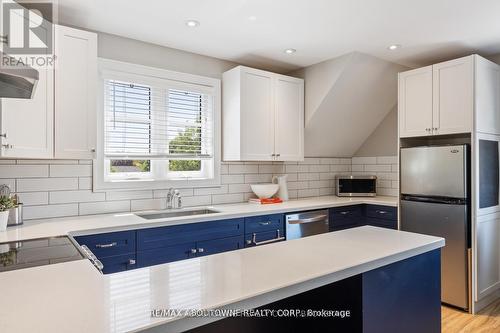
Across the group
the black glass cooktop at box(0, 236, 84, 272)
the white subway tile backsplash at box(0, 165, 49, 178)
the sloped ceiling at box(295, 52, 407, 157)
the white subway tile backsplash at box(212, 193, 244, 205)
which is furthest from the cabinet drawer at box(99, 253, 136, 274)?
the sloped ceiling at box(295, 52, 407, 157)

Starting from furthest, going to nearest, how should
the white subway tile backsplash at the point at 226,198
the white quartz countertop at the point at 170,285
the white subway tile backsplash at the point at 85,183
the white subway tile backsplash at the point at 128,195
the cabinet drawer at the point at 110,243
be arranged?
1. the white subway tile backsplash at the point at 226,198
2. the white subway tile backsplash at the point at 128,195
3. the white subway tile backsplash at the point at 85,183
4. the cabinet drawer at the point at 110,243
5. the white quartz countertop at the point at 170,285

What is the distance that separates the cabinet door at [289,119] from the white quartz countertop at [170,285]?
6.91 ft

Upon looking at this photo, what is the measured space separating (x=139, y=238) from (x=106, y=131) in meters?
1.03

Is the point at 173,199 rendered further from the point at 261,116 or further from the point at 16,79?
the point at 16,79

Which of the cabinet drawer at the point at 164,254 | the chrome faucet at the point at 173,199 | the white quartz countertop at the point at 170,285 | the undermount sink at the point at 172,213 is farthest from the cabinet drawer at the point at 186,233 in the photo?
the white quartz countertop at the point at 170,285

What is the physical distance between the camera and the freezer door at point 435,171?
2.87 metres

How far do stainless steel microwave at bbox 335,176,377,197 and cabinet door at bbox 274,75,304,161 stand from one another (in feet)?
2.58

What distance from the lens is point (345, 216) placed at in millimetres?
3564

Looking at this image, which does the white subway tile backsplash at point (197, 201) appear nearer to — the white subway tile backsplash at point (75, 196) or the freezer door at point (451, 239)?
the white subway tile backsplash at point (75, 196)

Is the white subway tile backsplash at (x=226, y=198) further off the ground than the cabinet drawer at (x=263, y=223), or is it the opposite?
the white subway tile backsplash at (x=226, y=198)

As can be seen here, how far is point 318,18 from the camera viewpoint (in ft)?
8.18

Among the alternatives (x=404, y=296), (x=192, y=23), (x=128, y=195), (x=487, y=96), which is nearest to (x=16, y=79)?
(x=192, y=23)

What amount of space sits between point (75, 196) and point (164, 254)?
2.87 feet

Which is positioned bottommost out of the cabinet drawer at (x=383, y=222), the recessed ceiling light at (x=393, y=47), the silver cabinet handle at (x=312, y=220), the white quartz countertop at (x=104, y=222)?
the cabinet drawer at (x=383, y=222)
